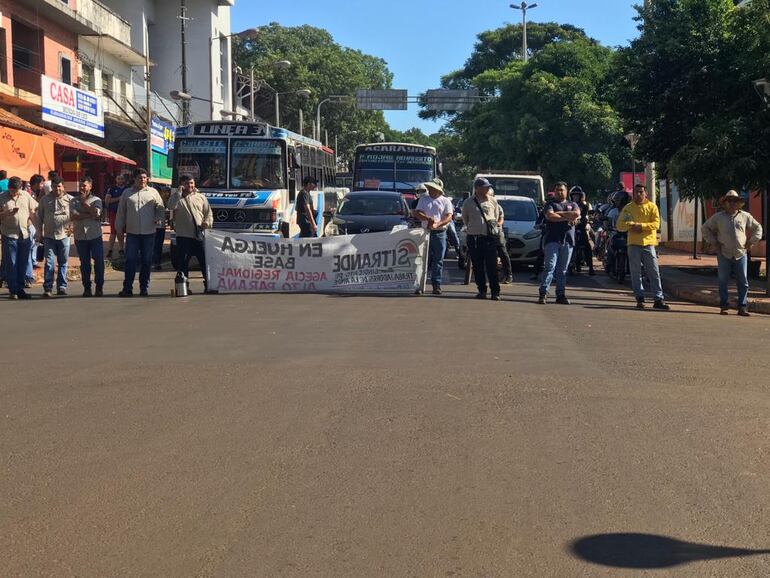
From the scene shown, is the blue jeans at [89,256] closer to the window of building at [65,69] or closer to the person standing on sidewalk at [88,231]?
the person standing on sidewalk at [88,231]

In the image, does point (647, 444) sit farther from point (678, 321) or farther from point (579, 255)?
point (579, 255)

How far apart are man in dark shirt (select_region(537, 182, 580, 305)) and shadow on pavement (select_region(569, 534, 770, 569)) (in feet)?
30.8

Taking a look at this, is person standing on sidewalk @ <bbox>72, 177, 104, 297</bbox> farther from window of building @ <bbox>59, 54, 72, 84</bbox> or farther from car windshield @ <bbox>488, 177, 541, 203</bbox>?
window of building @ <bbox>59, 54, 72, 84</bbox>

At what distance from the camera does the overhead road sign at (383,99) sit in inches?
2260

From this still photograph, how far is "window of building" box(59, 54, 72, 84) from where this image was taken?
32.3 meters

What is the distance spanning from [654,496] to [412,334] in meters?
5.43

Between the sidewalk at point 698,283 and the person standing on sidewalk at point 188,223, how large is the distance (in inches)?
316

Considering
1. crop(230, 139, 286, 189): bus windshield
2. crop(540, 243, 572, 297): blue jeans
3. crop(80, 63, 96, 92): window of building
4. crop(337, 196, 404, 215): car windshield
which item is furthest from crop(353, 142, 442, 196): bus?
crop(540, 243, 572, 297): blue jeans

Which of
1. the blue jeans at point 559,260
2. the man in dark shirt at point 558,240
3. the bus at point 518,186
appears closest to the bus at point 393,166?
the bus at point 518,186

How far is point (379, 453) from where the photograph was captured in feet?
18.7

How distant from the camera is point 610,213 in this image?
65.3 ft

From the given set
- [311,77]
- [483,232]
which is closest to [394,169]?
[483,232]

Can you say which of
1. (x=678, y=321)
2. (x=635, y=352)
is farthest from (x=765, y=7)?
(x=635, y=352)

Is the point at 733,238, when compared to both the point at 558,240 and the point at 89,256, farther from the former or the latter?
the point at 89,256
